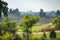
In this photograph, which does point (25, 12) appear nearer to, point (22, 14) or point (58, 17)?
point (22, 14)

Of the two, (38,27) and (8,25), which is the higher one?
(8,25)

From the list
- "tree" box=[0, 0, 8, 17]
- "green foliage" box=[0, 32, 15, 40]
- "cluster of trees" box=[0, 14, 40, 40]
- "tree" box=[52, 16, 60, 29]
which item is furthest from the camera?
"tree" box=[52, 16, 60, 29]

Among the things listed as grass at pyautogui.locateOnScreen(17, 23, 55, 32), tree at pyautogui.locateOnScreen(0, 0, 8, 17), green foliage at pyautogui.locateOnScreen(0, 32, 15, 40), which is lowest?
green foliage at pyautogui.locateOnScreen(0, 32, 15, 40)

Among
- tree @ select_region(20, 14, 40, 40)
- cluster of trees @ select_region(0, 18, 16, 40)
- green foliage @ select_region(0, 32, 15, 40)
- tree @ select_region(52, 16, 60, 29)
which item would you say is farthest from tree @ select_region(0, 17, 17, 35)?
tree @ select_region(52, 16, 60, 29)

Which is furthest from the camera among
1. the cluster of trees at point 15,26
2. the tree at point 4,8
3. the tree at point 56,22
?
the tree at point 56,22

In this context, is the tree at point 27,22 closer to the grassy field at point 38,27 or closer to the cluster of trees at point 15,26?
the cluster of trees at point 15,26

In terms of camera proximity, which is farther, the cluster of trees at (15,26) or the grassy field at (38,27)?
the grassy field at (38,27)

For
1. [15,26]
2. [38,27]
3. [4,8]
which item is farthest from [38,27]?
[4,8]

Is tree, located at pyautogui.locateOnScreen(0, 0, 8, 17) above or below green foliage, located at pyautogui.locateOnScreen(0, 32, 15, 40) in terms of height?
above

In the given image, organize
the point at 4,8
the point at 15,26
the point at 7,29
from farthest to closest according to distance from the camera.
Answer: the point at 15,26, the point at 7,29, the point at 4,8

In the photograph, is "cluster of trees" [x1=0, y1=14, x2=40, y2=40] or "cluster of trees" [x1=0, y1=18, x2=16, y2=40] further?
"cluster of trees" [x1=0, y1=14, x2=40, y2=40]

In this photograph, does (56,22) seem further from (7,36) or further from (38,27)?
(7,36)

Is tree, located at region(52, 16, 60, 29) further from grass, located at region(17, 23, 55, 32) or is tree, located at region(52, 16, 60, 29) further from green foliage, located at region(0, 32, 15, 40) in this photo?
green foliage, located at region(0, 32, 15, 40)

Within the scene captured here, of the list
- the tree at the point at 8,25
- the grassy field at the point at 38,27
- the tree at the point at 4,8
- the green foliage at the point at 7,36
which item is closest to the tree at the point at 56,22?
the grassy field at the point at 38,27
